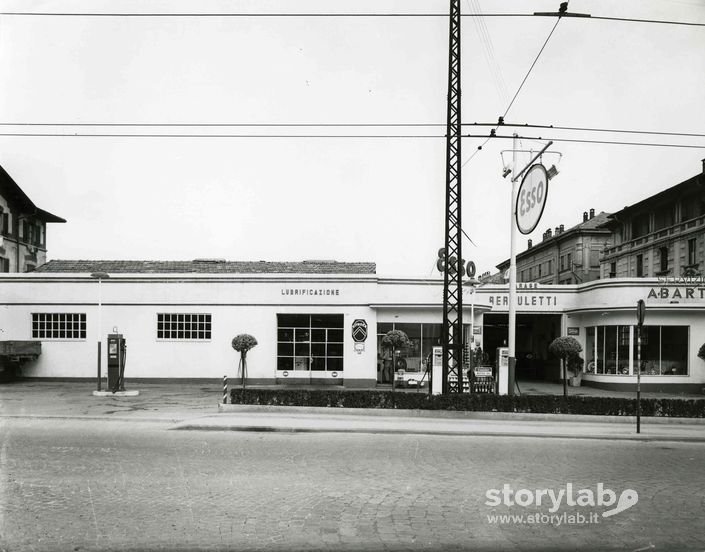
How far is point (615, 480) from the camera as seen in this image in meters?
9.07

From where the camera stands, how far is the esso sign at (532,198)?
1495 centimetres

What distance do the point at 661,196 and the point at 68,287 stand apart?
37.1m

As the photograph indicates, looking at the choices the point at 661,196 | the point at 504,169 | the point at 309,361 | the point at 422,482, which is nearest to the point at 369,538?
the point at 422,482

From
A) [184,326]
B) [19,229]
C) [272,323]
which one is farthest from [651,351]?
[19,229]

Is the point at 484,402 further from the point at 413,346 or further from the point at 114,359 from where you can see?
the point at 114,359

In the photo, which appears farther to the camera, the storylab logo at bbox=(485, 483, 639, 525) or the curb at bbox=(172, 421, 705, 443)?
the curb at bbox=(172, 421, 705, 443)

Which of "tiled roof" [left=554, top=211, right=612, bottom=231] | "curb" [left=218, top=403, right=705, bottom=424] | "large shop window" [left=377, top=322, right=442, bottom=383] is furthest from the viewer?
"tiled roof" [left=554, top=211, right=612, bottom=231]

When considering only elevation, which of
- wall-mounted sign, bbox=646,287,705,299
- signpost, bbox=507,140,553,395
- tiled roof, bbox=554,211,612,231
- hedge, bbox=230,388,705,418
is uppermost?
tiled roof, bbox=554,211,612,231

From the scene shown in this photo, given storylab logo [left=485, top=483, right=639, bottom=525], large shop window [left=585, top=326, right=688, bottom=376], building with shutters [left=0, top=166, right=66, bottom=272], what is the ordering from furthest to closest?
building with shutters [left=0, top=166, right=66, bottom=272]
large shop window [left=585, top=326, right=688, bottom=376]
storylab logo [left=485, top=483, right=639, bottom=525]

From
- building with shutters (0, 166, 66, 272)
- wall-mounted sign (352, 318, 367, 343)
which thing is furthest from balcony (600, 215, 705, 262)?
building with shutters (0, 166, 66, 272)

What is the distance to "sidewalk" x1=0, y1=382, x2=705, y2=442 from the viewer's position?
13.8 m

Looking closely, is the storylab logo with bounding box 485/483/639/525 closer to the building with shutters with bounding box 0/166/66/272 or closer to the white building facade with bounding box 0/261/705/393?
the white building facade with bounding box 0/261/705/393

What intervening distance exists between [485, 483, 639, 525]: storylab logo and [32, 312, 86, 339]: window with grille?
22.4 m

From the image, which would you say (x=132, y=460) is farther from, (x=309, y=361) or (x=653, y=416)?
(x=309, y=361)
